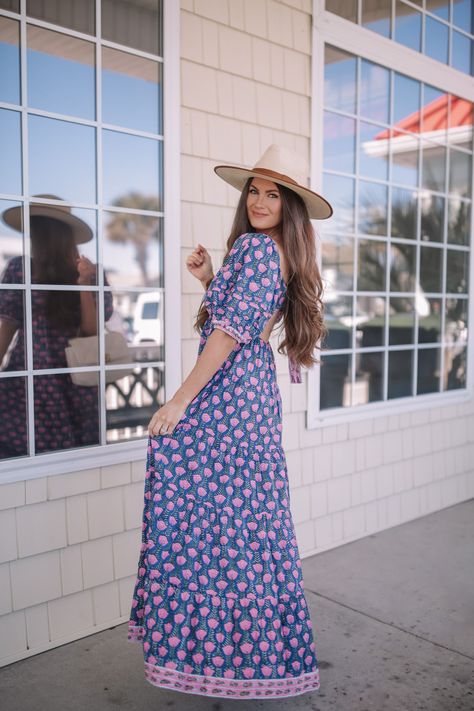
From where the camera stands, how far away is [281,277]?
6.61 feet

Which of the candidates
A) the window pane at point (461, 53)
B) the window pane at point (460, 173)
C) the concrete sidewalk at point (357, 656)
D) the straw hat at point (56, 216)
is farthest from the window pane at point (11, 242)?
the window pane at point (461, 53)

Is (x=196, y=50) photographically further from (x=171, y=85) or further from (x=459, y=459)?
(x=459, y=459)

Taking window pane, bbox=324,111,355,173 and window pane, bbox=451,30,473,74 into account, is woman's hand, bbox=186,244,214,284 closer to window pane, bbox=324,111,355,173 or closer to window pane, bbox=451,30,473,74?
window pane, bbox=324,111,355,173

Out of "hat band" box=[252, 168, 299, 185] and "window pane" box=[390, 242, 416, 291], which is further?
"window pane" box=[390, 242, 416, 291]

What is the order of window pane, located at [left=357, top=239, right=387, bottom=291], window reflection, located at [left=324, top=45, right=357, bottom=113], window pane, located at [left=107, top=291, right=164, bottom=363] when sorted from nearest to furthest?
window pane, located at [left=107, top=291, right=164, bottom=363] → window reflection, located at [left=324, top=45, right=357, bottom=113] → window pane, located at [left=357, top=239, right=387, bottom=291]

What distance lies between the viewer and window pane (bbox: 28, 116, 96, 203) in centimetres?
238

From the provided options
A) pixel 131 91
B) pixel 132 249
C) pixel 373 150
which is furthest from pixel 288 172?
pixel 373 150

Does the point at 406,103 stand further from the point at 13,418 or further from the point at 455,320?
the point at 13,418

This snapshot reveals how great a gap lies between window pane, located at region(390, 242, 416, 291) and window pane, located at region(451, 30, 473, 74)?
1.16 metres

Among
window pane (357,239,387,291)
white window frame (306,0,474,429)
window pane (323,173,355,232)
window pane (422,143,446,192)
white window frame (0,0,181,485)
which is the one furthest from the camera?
window pane (422,143,446,192)

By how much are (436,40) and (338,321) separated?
1764 millimetres

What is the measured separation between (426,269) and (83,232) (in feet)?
7.60

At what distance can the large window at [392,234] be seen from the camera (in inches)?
140

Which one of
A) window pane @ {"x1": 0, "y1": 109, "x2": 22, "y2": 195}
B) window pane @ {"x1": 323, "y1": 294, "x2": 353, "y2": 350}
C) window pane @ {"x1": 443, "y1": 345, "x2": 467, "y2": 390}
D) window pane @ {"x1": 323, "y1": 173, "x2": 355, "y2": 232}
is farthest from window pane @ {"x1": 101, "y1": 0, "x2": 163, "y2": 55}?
window pane @ {"x1": 443, "y1": 345, "x2": 467, "y2": 390}
